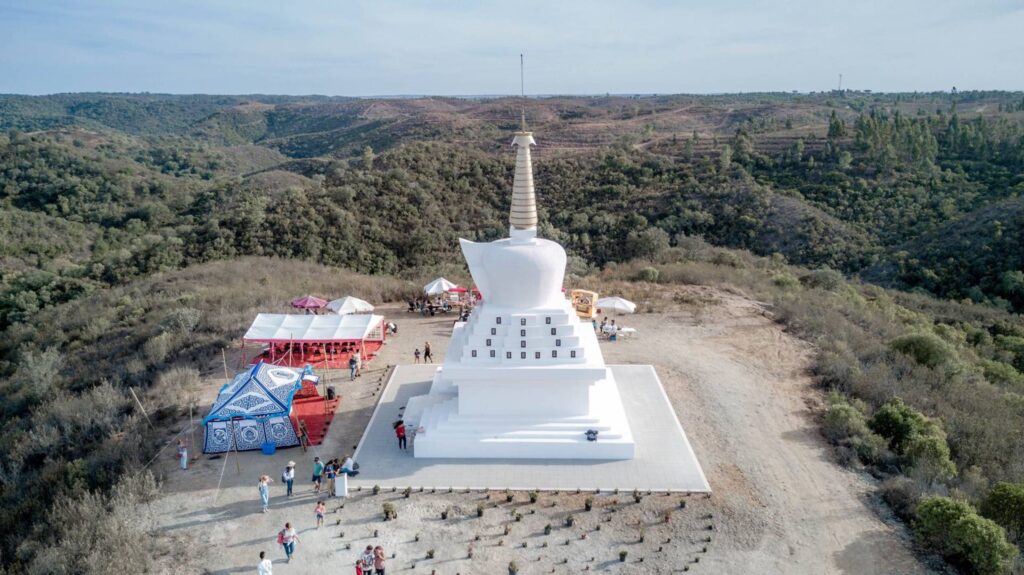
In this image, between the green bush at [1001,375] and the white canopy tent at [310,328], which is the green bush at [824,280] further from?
the white canopy tent at [310,328]

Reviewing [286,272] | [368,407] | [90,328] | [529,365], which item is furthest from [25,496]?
[286,272]

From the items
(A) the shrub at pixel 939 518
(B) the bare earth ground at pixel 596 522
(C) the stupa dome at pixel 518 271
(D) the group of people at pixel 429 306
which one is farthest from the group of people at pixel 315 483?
(A) the shrub at pixel 939 518

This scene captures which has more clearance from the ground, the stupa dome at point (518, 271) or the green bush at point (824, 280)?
the stupa dome at point (518, 271)

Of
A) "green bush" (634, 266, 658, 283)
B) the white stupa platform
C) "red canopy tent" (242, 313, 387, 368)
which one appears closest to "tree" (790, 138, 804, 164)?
"green bush" (634, 266, 658, 283)

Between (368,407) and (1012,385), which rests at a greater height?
(368,407)

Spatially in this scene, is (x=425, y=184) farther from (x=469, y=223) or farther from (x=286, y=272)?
(x=286, y=272)

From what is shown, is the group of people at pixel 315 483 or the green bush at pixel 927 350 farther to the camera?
the green bush at pixel 927 350

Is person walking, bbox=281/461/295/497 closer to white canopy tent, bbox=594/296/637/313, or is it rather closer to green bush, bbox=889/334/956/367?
white canopy tent, bbox=594/296/637/313

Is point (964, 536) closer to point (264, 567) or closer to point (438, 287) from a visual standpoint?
point (264, 567)
